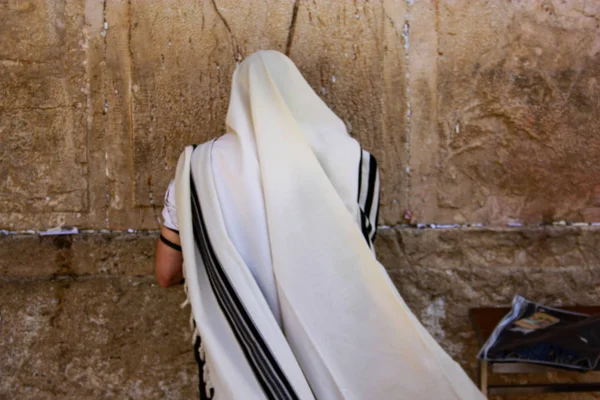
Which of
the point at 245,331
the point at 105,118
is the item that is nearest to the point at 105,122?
the point at 105,118

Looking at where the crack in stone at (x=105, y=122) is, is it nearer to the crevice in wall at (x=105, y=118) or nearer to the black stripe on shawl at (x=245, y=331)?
the crevice in wall at (x=105, y=118)

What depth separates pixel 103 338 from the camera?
3133 mm

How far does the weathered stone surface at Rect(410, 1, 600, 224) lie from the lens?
2990 millimetres

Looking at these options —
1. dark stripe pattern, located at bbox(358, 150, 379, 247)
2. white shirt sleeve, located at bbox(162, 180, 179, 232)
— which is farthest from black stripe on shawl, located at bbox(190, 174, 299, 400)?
dark stripe pattern, located at bbox(358, 150, 379, 247)

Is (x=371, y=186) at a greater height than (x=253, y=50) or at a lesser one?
lesser

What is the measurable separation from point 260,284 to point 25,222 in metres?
1.70

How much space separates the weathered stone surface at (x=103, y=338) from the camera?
3117 millimetres

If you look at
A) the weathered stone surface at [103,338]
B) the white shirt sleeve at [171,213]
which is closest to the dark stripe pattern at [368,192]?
the white shirt sleeve at [171,213]

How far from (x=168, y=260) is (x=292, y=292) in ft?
1.77

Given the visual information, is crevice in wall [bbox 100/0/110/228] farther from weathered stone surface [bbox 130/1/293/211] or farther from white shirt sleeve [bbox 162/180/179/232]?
white shirt sleeve [bbox 162/180/179/232]

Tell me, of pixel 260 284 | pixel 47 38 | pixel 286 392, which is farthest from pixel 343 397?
pixel 47 38

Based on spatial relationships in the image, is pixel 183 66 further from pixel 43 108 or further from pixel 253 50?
pixel 43 108

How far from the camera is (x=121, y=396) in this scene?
3125 millimetres

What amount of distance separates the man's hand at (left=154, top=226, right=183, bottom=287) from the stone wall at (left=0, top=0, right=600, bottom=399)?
0.81m
